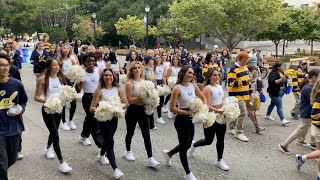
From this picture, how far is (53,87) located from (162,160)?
233 cm

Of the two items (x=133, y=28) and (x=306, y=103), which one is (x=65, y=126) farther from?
(x=133, y=28)

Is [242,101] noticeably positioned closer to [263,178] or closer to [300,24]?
[263,178]

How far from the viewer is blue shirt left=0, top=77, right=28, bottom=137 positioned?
4758mm

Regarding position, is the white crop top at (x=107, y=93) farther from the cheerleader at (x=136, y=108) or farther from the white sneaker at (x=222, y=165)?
the white sneaker at (x=222, y=165)

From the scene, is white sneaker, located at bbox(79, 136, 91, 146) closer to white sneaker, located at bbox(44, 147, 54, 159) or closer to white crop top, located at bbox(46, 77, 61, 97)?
white sneaker, located at bbox(44, 147, 54, 159)

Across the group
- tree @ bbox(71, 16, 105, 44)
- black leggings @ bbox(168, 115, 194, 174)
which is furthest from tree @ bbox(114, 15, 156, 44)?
black leggings @ bbox(168, 115, 194, 174)

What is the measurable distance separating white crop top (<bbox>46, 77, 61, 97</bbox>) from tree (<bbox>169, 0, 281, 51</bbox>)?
17.8m

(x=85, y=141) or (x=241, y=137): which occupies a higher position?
(x=85, y=141)

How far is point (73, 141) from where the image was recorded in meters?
7.85

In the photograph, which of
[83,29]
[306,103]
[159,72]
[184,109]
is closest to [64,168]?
[184,109]

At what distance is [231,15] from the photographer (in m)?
23.6

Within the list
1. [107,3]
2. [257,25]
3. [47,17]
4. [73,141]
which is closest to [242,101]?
[73,141]

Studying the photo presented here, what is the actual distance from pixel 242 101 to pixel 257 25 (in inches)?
654

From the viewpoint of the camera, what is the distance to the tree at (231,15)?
22.6 metres
